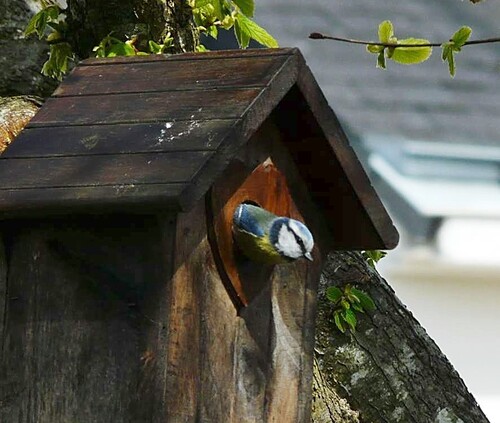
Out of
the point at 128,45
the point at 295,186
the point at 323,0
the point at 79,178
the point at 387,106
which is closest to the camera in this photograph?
the point at 79,178

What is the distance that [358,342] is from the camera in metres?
3.04

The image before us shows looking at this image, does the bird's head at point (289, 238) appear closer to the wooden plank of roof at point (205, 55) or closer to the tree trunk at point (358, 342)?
the wooden plank of roof at point (205, 55)

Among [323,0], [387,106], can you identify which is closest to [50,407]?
[387,106]

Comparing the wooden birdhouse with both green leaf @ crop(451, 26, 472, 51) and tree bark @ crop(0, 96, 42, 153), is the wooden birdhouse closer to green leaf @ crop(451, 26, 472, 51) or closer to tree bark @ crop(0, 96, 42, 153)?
tree bark @ crop(0, 96, 42, 153)

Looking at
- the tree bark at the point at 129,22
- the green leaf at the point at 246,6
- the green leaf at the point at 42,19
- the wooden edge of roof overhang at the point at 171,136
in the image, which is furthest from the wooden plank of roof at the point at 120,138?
the tree bark at the point at 129,22

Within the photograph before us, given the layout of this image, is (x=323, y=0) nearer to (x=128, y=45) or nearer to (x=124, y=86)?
(x=128, y=45)

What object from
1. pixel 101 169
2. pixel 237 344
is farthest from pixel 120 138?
pixel 237 344

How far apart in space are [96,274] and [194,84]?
38cm

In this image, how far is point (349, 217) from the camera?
2533 mm

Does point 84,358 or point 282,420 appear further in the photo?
point 282,420

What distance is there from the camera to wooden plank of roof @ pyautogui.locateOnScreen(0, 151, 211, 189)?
206 centimetres

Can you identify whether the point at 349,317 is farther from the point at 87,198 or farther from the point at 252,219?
the point at 87,198

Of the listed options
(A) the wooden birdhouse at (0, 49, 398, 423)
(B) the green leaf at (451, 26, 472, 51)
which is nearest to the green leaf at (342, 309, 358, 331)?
(A) the wooden birdhouse at (0, 49, 398, 423)

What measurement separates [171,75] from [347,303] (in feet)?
2.91
